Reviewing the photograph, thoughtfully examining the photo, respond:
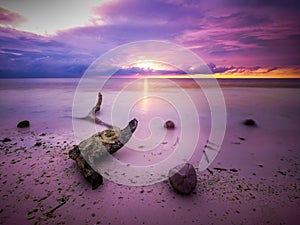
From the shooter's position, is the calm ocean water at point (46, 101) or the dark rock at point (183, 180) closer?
the dark rock at point (183, 180)

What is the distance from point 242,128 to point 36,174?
8993 mm

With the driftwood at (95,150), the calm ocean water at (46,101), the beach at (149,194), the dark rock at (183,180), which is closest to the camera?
the beach at (149,194)

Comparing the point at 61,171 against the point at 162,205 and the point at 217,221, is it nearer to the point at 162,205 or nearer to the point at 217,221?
the point at 162,205

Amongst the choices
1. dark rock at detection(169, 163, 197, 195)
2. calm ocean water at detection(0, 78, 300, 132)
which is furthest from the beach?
calm ocean water at detection(0, 78, 300, 132)

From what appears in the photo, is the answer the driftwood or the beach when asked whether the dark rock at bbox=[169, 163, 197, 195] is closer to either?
the beach

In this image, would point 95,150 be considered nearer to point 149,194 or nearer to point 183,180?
point 149,194

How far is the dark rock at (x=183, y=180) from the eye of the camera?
3.55 m

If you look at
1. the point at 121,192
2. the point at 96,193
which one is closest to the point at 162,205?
the point at 121,192

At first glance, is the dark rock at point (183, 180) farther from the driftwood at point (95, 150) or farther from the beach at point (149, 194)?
the driftwood at point (95, 150)

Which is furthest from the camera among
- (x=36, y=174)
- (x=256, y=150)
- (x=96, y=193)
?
(x=256, y=150)

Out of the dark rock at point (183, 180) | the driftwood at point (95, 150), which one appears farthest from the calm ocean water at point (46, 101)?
the dark rock at point (183, 180)

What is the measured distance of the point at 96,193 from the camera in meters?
3.61

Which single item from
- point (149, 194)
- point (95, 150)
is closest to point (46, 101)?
point (95, 150)

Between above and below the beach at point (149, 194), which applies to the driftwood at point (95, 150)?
above
